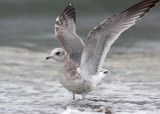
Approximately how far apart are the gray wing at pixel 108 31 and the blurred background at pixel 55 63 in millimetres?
633

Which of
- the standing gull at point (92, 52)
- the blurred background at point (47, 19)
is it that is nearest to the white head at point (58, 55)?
the standing gull at point (92, 52)

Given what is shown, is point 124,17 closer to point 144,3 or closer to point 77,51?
point 144,3

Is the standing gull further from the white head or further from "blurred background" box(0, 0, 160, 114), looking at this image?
"blurred background" box(0, 0, 160, 114)

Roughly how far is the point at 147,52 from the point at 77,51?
4.11m

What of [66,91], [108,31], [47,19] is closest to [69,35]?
[66,91]

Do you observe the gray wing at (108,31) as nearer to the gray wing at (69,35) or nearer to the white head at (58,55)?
the gray wing at (69,35)

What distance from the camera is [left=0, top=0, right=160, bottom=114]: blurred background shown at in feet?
21.2

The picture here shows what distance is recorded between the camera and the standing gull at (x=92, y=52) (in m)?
6.19

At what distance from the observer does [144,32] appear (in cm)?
1263

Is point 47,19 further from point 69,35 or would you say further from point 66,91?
point 66,91

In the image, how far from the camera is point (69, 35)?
757 centimetres

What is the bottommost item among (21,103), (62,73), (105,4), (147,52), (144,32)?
A: (21,103)

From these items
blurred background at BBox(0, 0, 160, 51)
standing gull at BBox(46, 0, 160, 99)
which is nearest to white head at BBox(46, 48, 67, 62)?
standing gull at BBox(46, 0, 160, 99)

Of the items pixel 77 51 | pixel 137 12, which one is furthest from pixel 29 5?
pixel 137 12
